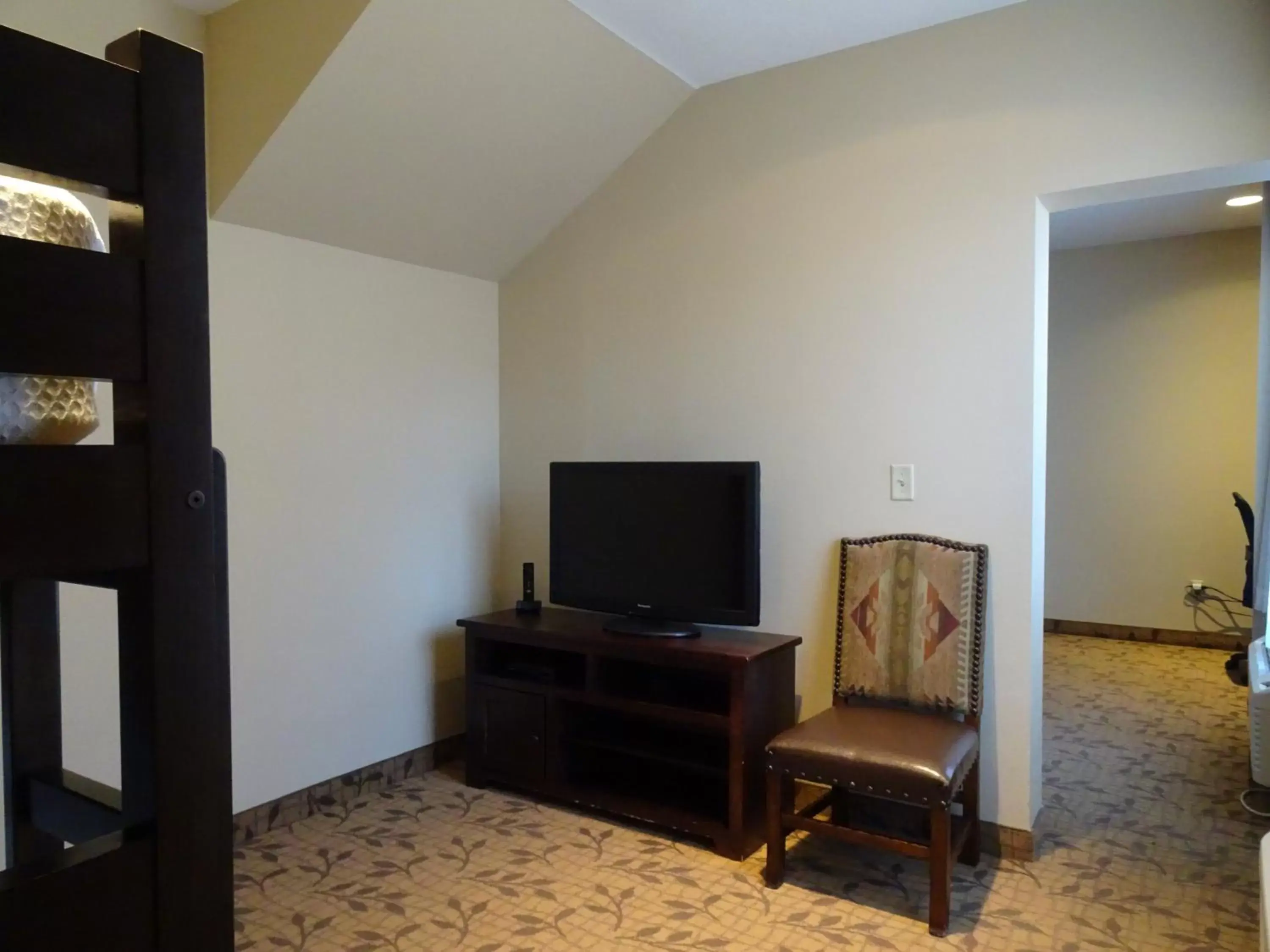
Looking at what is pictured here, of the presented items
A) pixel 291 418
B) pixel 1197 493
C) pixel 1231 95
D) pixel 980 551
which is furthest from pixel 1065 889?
pixel 1197 493

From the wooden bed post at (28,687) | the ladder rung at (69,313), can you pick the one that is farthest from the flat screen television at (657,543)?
the ladder rung at (69,313)

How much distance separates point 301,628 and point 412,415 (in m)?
0.97

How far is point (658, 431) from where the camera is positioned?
3.66m

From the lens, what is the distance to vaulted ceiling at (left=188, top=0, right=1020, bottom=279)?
2.73 metres

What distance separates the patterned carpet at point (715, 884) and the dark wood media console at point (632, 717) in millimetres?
117

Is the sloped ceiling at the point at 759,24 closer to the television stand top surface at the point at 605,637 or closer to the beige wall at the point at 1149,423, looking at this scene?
the television stand top surface at the point at 605,637

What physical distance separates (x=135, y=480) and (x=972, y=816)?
2.76 m

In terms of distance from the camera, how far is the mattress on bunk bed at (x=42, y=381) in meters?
0.80

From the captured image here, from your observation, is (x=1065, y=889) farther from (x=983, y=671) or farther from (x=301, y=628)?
(x=301, y=628)

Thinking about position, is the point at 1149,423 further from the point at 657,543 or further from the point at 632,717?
the point at 632,717

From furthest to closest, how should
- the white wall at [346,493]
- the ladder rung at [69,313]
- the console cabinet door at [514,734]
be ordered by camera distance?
the console cabinet door at [514,734]
the white wall at [346,493]
the ladder rung at [69,313]

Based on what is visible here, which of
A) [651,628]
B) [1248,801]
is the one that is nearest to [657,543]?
[651,628]

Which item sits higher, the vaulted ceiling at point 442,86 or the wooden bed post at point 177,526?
the vaulted ceiling at point 442,86

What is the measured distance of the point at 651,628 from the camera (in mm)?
3283
